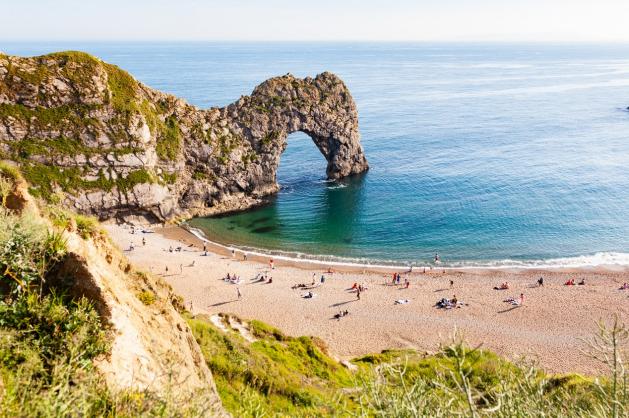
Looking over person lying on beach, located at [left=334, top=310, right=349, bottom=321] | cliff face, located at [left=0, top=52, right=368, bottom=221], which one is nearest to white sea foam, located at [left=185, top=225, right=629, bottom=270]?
person lying on beach, located at [left=334, top=310, right=349, bottom=321]

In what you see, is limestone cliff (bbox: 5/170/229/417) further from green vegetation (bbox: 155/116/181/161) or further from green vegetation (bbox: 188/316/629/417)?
green vegetation (bbox: 155/116/181/161)

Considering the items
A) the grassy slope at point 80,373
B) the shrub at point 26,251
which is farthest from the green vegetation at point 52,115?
the shrub at point 26,251

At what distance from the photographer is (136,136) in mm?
54000

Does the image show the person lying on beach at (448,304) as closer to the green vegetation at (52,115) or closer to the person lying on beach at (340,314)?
the person lying on beach at (340,314)

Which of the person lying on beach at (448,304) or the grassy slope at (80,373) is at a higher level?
the grassy slope at (80,373)

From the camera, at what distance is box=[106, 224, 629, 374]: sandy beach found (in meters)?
34.0

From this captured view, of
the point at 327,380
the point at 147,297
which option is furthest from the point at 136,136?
the point at 147,297

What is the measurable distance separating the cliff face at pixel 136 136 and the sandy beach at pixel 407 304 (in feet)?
26.1

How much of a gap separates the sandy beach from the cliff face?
7.96 meters

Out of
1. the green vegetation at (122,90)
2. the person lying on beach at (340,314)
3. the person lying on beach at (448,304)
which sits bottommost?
the person lying on beach at (340,314)

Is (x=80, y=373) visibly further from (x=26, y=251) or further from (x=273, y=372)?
(x=273, y=372)

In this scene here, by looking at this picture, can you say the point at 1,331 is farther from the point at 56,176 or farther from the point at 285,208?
the point at 285,208

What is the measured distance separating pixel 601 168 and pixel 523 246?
1474 inches

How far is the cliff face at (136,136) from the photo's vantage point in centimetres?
4944
